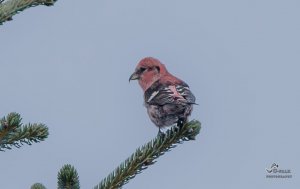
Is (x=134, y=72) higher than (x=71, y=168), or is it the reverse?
(x=134, y=72)

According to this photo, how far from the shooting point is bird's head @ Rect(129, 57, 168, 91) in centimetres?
693

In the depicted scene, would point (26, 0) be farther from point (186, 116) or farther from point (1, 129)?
point (186, 116)

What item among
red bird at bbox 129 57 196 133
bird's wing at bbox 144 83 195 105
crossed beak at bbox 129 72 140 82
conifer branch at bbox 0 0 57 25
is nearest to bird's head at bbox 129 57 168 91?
crossed beak at bbox 129 72 140 82

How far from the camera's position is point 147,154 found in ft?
10.5

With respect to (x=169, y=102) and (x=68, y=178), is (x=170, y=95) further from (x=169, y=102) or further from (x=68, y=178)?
(x=68, y=178)

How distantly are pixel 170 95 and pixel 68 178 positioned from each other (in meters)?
2.82

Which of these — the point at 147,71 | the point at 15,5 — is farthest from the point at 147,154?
the point at 147,71

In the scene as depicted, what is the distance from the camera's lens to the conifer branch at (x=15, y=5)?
2.78m

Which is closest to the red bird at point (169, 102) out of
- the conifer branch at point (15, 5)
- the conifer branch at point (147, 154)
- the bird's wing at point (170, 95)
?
the bird's wing at point (170, 95)

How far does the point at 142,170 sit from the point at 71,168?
1.88ft

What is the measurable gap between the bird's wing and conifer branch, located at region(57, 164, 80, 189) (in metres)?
2.53

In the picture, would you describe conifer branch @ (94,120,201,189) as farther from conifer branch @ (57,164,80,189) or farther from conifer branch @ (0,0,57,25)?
conifer branch @ (0,0,57,25)

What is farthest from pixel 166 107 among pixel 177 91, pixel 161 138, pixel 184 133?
pixel 161 138

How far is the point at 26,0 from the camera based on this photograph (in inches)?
116
